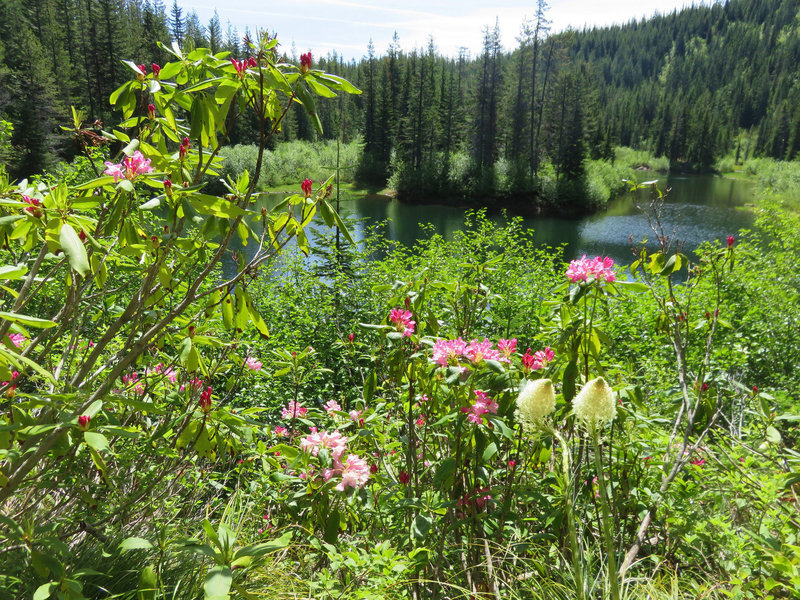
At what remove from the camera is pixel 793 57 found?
8956 cm

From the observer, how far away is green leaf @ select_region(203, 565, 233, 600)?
36.6 inches

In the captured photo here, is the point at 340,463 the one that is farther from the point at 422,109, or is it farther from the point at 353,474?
the point at 422,109

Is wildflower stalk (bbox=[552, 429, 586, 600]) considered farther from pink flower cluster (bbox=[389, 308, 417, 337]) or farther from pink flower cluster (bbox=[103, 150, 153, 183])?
pink flower cluster (bbox=[103, 150, 153, 183])

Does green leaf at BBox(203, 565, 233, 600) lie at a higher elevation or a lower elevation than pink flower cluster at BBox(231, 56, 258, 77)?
lower

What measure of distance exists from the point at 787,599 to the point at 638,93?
107 m

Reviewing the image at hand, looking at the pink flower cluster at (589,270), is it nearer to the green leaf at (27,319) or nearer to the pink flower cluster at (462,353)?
the pink flower cluster at (462,353)

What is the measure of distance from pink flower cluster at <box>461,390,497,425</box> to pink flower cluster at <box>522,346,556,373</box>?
0.64 feet

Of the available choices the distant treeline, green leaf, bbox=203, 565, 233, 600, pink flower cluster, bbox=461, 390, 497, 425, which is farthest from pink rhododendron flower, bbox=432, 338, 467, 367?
the distant treeline

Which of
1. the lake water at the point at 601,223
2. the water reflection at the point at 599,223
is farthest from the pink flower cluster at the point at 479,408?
the lake water at the point at 601,223

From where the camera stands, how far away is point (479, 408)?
1.64m

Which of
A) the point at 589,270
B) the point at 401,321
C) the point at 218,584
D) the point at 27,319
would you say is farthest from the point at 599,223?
the point at 27,319

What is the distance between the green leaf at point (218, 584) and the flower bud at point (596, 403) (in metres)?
0.83

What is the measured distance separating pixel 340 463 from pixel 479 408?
0.56 meters

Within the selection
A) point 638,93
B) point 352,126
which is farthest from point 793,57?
point 352,126
